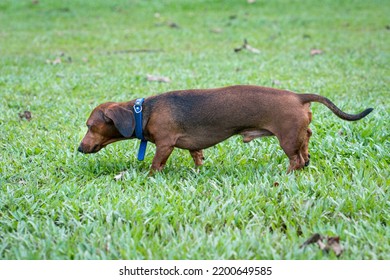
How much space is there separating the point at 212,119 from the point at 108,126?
950 mm

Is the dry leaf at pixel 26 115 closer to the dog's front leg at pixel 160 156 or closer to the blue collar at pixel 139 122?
the blue collar at pixel 139 122

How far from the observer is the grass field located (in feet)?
11.0

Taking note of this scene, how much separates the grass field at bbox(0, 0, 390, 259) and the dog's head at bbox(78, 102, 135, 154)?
230 mm

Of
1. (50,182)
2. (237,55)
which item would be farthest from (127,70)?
(50,182)

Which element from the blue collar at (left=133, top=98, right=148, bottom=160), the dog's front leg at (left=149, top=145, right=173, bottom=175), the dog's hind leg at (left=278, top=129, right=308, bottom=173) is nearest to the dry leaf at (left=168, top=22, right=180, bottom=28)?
the blue collar at (left=133, top=98, right=148, bottom=160)

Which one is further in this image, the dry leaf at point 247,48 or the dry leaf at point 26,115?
the dry leaf at point 247,48

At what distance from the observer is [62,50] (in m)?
12.8

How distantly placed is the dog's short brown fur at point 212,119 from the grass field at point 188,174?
264 mm

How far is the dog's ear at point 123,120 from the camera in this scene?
4707 millimetres

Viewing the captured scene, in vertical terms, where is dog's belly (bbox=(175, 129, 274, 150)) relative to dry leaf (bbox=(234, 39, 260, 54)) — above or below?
above

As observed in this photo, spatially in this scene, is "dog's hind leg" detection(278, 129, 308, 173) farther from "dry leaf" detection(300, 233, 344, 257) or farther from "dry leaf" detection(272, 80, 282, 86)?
"dry leaf" detection(272, 80, 282, 86)

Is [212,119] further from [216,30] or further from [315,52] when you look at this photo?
[216,30]

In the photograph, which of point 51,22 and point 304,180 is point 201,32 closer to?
point 51,22

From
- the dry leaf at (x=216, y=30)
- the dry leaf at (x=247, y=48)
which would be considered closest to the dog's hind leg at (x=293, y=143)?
the dry leaf at (x=247, y=48)
